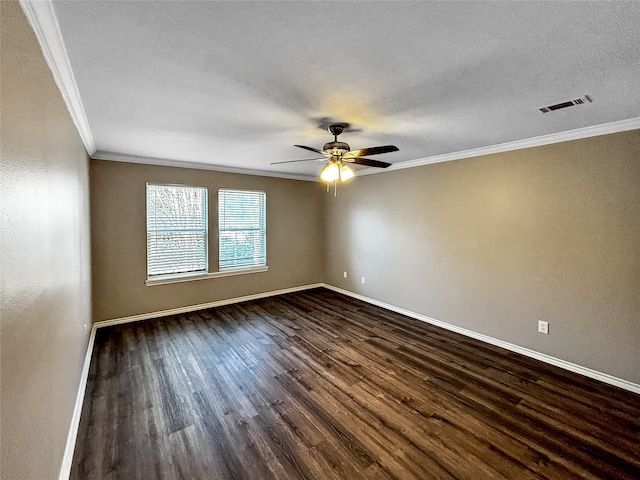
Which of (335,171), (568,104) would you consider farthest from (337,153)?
(568,104)

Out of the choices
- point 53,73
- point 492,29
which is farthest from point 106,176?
point 492,29

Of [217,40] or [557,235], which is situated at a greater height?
[217,40]

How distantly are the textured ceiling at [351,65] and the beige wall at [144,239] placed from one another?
→ 4.38 feet

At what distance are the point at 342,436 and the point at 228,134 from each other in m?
2.96

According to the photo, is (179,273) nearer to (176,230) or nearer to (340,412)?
(176,230)

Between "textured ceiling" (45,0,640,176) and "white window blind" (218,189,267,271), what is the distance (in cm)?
220

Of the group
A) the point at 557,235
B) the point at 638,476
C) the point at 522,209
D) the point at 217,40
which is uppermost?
the point at 217,40

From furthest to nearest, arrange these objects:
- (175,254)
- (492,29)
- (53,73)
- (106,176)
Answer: (175,254) < (106,176) < (53,73) < (492,29)

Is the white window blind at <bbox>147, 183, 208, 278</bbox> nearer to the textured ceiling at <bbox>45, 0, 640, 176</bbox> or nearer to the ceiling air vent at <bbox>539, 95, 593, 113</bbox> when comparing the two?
the textured ceiling at <bbox>45, 0, 640, 176</bbox>

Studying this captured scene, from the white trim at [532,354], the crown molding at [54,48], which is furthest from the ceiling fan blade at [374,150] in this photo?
the white trim at [532,354]

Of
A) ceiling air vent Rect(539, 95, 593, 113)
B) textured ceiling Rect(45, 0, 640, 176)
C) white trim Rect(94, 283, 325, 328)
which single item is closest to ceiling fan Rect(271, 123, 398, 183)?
textured ceiling Rect(45, 0, 640, 176)

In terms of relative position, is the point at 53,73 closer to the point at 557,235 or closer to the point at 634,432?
the point at 557,235

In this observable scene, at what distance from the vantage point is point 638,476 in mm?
1769

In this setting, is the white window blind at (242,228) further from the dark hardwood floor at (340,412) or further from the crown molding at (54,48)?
the crown molding at (54,48)
